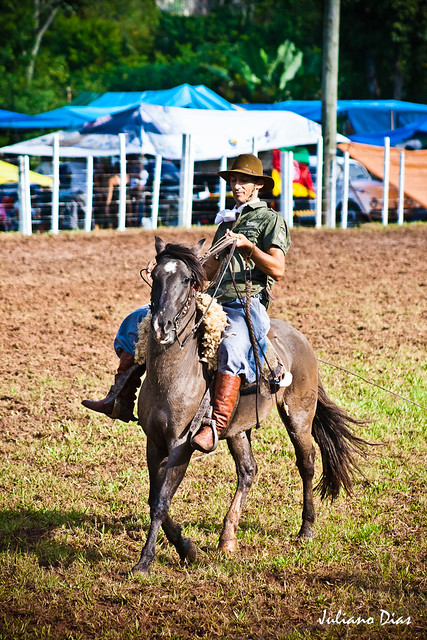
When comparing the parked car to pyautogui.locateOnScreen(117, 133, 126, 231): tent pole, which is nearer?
pyautogui.locateOnScreen(117, 133, 126, 231): tent pole

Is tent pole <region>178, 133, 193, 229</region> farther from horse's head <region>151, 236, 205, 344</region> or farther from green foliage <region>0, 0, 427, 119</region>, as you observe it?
green foliage <region>0, 0, 427, 119</region>

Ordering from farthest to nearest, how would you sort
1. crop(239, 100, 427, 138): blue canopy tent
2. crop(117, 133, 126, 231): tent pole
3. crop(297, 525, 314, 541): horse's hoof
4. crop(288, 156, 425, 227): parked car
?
1. crop(239, 100, 427, 138): blue canopy tent
2. crop(288, 156, 425, 227): parked car
3. crop(117, 133, 126, 231): tent pole
4. crop(297, 525, 314, 541): horse's hoof

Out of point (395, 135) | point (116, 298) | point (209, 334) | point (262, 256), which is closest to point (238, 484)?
point (209, 334)

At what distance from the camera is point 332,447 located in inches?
231

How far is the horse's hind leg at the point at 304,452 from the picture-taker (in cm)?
550

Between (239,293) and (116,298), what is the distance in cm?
769

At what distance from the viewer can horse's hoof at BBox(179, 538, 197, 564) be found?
4836mm

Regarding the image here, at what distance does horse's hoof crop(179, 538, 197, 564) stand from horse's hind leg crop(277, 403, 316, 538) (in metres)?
0.89

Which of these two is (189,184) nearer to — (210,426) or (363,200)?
(363,200)

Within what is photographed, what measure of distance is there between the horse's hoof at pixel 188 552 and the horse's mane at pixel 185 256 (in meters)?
1.62

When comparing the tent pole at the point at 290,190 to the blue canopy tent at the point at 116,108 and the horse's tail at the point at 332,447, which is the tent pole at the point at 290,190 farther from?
the horse's tail at the point at 332,447

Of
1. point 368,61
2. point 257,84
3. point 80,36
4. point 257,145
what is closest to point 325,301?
point 257,145

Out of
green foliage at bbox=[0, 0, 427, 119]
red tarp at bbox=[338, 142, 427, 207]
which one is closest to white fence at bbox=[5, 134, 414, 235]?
red tarp at bbox=[338, 142, 427, 207]

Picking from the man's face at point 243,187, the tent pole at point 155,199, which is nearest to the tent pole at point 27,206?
the tent pole at point 155,199
